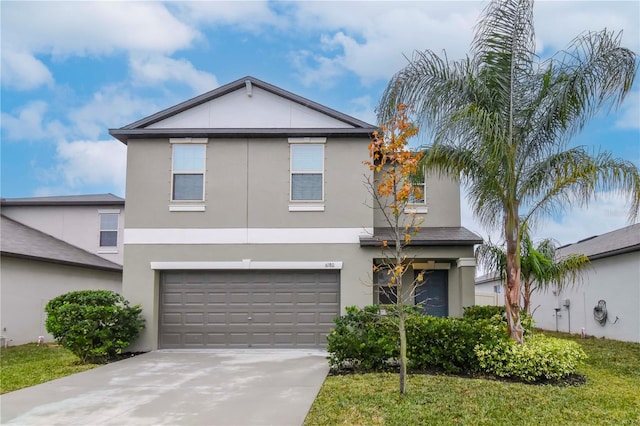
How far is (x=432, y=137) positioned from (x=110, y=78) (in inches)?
457

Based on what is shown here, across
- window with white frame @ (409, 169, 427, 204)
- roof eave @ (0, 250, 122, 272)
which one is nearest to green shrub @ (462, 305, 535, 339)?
window with white frame @ (409, 169, 427, 204)

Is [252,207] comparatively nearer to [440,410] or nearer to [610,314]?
[440,410]

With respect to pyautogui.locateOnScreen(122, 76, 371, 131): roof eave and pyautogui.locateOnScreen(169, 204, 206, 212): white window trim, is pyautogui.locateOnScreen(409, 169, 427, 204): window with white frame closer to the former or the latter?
pyautogui.locateOnScreen(122, 76, 371, 131): roof eave

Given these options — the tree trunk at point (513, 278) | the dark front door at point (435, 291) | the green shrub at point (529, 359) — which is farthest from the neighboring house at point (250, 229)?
the green shrub at point (529, 359)

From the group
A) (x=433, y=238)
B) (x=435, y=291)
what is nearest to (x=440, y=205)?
(x=433, y=238)

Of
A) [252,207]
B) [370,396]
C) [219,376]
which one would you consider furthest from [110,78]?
[370,396]

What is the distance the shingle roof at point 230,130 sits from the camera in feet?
45.0

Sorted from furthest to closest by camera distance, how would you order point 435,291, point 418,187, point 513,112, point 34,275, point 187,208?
point 34,275, point 435,291, point 187,208, point 418,187, point 513,112

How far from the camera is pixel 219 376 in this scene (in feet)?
32.8

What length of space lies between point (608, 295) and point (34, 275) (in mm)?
18608

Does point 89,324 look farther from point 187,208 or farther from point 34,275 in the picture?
point 34,275

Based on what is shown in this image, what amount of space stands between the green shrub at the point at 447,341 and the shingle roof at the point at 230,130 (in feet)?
18.8

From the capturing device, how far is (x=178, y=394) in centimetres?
848

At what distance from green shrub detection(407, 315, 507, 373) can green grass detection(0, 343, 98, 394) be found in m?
7.01
